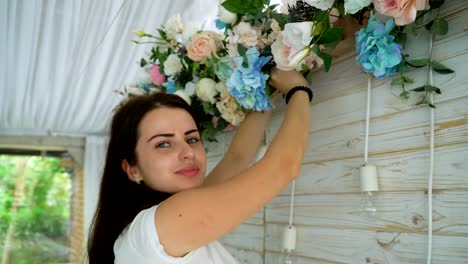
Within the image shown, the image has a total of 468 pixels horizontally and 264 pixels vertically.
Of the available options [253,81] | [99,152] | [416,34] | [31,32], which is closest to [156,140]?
[253,81]

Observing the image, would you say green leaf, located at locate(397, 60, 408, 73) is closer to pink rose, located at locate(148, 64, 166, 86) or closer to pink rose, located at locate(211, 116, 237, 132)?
pink rose, located at locate(211, 116, 237, 132)

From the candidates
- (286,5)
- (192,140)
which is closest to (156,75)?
(192,140)

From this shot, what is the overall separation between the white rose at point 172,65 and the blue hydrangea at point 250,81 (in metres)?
0.38

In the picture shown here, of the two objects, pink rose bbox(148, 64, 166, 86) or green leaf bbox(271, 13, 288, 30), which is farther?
pink rose bbox(148, 64, 166, 86)

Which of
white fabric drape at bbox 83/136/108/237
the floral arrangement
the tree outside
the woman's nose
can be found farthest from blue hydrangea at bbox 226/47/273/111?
the tree outside

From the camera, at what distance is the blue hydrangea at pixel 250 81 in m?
1.09

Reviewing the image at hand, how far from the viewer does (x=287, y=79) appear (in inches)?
42.9

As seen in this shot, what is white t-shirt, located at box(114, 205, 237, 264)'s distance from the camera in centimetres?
90

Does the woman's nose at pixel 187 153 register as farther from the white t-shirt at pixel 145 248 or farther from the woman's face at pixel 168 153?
the white t-shirt at pixel 145 248

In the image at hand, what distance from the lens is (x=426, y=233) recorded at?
86 cm

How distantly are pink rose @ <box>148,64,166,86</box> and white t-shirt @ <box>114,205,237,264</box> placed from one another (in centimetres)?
73

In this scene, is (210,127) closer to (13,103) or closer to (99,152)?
(13,103)

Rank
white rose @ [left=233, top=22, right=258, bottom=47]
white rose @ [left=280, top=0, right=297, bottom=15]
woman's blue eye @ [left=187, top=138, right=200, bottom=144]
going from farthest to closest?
woman's blue eye @ [left=187, top=138, right=200, bottom=144] < white rose @ [left=233, top=22, right=258, bottom=47] < white rose @ [left=280, top=0, right=297, bottom=15]

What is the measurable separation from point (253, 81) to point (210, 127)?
0.55 m
